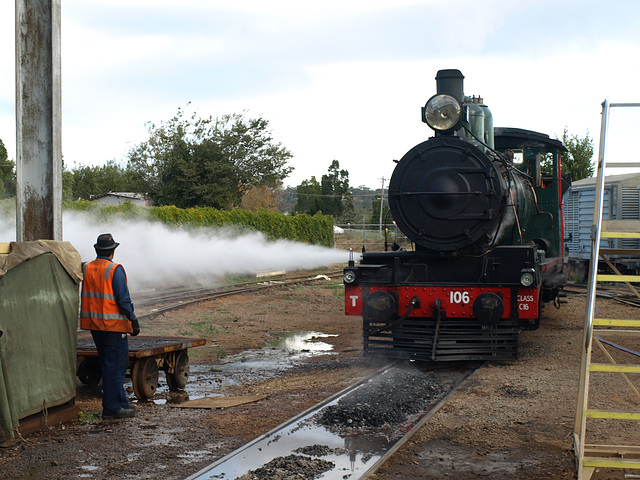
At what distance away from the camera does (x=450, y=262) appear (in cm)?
849

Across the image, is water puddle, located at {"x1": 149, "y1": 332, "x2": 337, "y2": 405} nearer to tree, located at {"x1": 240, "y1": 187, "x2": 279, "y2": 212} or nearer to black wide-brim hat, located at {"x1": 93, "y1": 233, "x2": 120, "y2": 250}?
black wide-brim hat, located at {"x1": 93, "y1": 233, "x2": 120, "y2": 250}

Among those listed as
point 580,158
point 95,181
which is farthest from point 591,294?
point 95,181

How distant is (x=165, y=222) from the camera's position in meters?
21.1

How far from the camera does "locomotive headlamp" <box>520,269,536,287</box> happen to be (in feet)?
25.5

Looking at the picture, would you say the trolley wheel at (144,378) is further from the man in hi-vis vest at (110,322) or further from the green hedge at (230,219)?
the green hedge at (230,219)

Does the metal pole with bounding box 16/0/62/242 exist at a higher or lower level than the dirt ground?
higher

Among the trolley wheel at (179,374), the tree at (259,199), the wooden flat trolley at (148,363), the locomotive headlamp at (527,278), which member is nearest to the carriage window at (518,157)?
the locomotive headlamp at (527,278)

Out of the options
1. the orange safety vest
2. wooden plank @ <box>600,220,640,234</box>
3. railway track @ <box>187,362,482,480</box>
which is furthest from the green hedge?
wooden plank @ <box>600,220,640,234</box>

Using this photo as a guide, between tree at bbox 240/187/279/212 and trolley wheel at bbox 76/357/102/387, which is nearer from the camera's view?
trolley wheel at bbox 76/357/102/387

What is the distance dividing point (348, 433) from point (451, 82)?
5.24 m

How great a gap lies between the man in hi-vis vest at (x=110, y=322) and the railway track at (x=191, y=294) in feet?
22.8

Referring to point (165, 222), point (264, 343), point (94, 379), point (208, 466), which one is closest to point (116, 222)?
point (165, 222)

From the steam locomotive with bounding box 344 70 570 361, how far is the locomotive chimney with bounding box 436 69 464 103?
13 mm

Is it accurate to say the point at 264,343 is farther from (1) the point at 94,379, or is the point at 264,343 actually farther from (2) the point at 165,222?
(2) the point at 165,222
